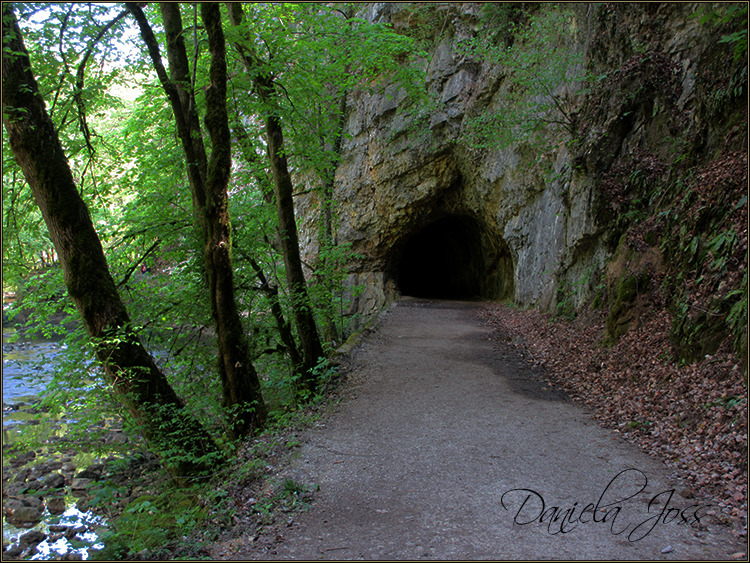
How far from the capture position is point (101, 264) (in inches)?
195

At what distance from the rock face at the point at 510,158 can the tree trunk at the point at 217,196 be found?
3.89 m

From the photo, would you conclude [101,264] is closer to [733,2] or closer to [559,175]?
[733,2]

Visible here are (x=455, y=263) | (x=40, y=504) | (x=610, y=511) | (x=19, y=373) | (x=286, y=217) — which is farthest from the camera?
(x=455, y=263)

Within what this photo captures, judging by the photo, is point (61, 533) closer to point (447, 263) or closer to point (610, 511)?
point (610, 511)

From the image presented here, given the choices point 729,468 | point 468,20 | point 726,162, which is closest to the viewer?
point 729,468

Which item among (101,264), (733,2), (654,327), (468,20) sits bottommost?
(654,327)

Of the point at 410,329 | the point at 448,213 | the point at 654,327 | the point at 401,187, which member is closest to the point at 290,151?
the point at 410,329

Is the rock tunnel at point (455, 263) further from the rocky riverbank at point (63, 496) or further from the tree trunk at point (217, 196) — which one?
the rocky riverbank at point (63, 496)

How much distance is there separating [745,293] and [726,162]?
213 cm

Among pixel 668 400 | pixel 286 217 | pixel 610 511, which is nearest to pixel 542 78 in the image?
pixel 286 217

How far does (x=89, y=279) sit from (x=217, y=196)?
1.73m

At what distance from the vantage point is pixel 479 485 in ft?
12.9

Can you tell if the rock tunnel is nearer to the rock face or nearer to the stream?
the rock face

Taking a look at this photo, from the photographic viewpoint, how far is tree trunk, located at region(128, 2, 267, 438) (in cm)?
573
